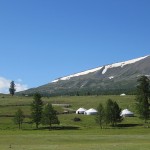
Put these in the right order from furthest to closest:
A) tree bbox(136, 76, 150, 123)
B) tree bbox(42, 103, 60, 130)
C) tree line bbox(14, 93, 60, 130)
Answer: tree line bbox(14, 93, 60, 130)
tree bbox(42, 103, 60, 130)
tree bbox(136, 76, 150, 123)

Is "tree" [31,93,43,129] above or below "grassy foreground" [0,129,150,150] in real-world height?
above

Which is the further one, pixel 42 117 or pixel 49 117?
pixel 42 117

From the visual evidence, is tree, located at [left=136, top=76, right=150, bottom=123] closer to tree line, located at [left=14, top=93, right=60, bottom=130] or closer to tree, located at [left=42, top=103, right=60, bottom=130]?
tree, located at [left=42, top=103, right=60, bottom=130]

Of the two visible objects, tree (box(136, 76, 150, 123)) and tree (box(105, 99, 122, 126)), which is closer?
tree (box(136, 76, 150, 123))

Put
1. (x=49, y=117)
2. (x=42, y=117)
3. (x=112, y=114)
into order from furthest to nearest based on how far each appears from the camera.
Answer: (x=42, y=117), (x=112, y=114), (x=49, y=117)

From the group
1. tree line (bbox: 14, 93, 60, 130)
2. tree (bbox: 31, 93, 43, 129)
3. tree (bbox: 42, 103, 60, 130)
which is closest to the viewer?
tree (bbox: 42, 103, 60, 130)

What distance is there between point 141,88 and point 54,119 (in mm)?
30764

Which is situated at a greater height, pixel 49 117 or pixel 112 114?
pixel 112 114

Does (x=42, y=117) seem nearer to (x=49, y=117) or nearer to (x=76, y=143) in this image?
(x=49, y=117)

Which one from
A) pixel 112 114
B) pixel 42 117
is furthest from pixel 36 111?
pixel 112 114

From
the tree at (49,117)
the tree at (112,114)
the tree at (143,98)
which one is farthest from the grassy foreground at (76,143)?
the tree at (112,114)

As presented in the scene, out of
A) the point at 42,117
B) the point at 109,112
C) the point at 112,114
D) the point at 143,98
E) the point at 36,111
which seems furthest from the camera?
the point at 36,111

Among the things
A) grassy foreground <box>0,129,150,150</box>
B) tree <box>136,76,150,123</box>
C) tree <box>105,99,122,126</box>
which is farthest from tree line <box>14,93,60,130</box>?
grassy foreground <box>0,129,150,150</box>

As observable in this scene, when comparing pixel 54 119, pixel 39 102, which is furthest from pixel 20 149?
pixel 39 102
